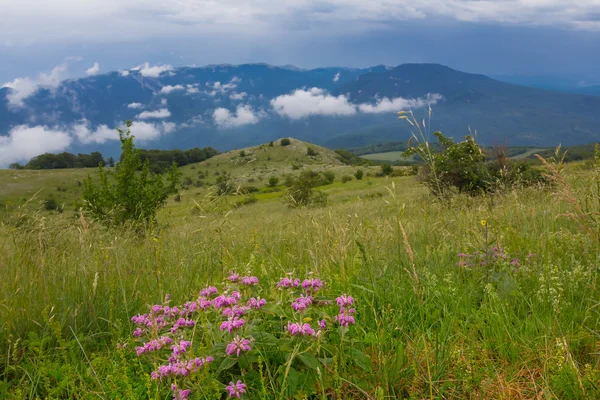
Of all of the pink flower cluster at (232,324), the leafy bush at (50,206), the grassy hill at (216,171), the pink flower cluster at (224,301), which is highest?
the pink flower cluster at (224,301)

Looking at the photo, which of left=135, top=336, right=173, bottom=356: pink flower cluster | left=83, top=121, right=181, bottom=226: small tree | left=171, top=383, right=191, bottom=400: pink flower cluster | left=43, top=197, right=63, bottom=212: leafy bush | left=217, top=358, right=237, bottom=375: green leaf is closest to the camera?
left=171, top=383, right=191, bottom=400: pink flower cluster

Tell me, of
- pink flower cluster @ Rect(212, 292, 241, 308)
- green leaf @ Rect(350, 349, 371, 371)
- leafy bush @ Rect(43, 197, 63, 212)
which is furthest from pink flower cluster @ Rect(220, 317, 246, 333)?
leafy bush @ Rect(43, 197, 63, 212)

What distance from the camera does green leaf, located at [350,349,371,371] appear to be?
2293 mm

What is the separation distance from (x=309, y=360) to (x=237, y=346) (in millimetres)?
364

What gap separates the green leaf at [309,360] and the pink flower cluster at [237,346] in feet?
0.89

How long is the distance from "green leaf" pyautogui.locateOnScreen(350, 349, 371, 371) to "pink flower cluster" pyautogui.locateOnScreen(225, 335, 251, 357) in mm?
603

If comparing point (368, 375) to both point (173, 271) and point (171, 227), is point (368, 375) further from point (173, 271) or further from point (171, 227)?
point (171, 227)

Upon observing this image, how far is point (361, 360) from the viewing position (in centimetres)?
236

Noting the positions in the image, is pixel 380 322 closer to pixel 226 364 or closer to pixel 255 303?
pixel 255 303

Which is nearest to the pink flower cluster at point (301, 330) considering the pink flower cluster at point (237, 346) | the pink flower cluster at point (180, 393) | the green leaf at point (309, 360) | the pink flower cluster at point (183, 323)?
the green leaf at point (309, 360)

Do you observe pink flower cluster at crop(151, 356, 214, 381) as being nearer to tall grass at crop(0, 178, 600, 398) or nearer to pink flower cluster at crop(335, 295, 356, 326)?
tall grass at crop(0, 178, 600, 398)

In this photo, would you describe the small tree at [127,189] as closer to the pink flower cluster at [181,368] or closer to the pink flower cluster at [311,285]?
the pink flower cluster at [311,285]

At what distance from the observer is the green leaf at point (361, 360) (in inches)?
90.3

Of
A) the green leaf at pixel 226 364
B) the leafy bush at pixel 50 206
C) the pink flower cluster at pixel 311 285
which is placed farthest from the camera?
the leafy bush at pixel 50 206
